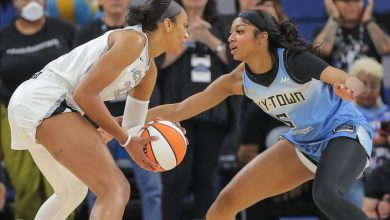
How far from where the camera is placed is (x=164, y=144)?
203 inches

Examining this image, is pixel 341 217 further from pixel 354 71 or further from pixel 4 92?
pixel 4 92

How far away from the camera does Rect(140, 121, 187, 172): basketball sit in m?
5.11

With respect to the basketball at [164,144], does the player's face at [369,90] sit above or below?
below

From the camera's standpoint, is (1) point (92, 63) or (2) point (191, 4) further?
(2) point (191, 4)

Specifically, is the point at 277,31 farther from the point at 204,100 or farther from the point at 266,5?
the point at 266,5

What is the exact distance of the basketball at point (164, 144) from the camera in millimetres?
5113

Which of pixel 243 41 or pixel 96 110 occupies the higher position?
pixel 96 110

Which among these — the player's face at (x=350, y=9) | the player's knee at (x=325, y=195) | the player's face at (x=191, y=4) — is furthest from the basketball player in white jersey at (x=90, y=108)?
the player's face at (x=350, y=9)

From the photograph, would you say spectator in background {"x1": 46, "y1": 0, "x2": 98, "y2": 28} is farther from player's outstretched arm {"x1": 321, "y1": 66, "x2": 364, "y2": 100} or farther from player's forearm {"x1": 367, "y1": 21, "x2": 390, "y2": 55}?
player's outstretched arm {"x1": 321, "y1": 66, "x2": 364, "y2": 100}

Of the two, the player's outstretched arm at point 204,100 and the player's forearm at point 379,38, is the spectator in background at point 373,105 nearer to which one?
the player's forearm at point 379,38

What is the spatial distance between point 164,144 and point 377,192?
2759mm

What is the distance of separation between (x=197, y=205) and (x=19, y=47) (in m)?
2.07

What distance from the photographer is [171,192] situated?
7035mm

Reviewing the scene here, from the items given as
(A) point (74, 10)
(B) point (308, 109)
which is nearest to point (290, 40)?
(B) point (308, 109)
